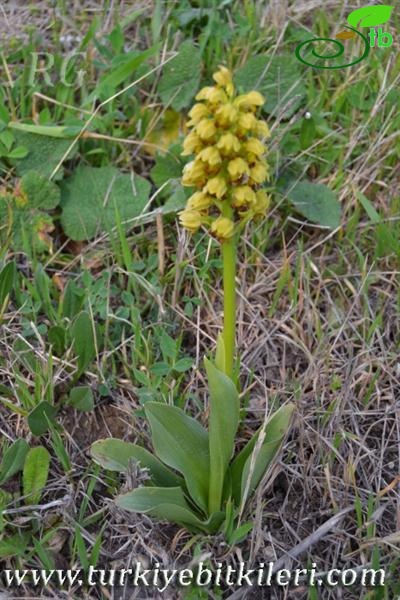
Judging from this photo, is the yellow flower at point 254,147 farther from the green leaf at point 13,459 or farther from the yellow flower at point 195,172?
the green leaf at point 13,459

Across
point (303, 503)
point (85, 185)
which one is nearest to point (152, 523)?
point (303, 503)

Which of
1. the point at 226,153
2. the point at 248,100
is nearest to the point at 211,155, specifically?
the point at 226,153

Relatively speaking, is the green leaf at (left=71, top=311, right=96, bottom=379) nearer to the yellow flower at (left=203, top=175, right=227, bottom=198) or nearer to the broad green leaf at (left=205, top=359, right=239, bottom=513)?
the broad green leaf at (left=205, top=359, right=239, bottom=513)

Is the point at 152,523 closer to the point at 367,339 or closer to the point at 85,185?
the point at 367,339

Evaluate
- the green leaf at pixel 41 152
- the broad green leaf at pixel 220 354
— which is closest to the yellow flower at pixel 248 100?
the broad green leaf at pixel 220 354

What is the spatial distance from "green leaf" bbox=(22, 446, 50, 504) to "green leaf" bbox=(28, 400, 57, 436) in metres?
0.09

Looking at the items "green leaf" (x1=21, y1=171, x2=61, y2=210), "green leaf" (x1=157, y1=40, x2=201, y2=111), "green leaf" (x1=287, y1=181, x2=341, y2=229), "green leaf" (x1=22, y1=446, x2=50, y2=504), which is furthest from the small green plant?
"green leaf" (x1=157, y1=40, x2=201, y2=111)

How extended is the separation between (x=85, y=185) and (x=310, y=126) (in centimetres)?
90

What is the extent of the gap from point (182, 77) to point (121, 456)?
5.50 feet

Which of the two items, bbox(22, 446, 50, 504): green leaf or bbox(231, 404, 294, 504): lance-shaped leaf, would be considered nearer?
bbox(231, 404, 294, 504): lance-shaped leaf

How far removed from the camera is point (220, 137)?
1.74m

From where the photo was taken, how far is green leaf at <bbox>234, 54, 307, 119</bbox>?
10.3 ft

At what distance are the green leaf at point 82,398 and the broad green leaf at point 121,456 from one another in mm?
297

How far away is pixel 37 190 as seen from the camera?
9.60 ft
